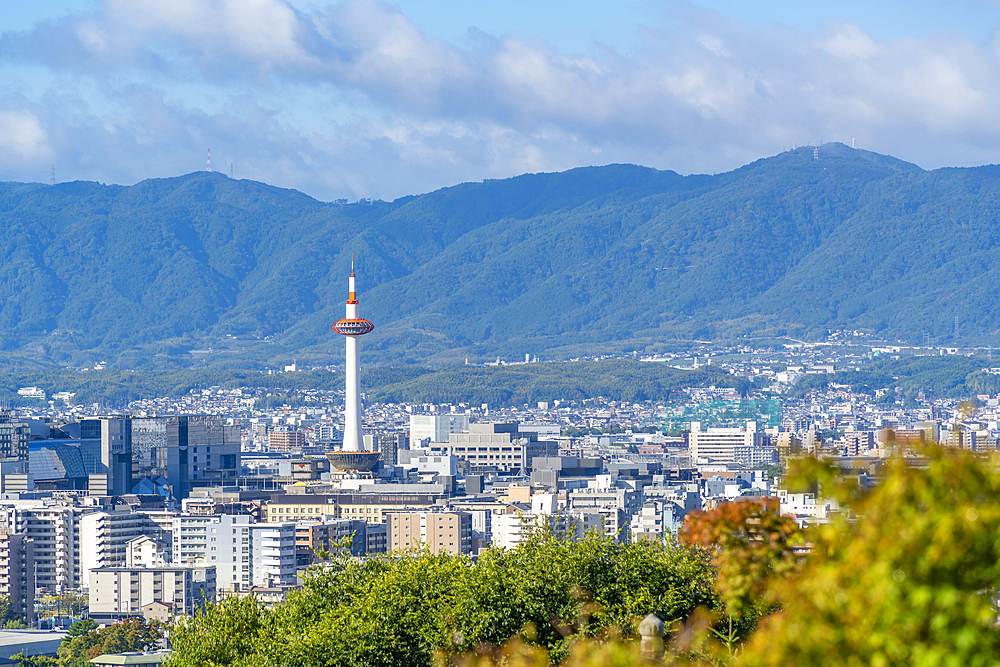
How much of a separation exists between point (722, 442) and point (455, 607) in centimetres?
15621

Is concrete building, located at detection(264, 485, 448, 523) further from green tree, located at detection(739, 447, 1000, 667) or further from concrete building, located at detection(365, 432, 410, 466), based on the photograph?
green tree, located at detection(739, 447, 1000, 667)

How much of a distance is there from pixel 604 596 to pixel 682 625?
142cm

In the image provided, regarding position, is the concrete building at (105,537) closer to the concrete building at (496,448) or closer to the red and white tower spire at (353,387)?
the red and white tower spire at (353,387)

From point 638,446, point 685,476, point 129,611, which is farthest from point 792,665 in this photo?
point 638,446

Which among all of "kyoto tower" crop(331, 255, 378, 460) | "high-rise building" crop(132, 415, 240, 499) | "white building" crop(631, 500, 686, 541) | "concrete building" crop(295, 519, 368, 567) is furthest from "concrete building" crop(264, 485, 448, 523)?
"high-rise building" crop(132, 415, 240, 499)

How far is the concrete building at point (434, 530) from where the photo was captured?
90.2 meters

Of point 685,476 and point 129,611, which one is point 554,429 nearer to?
point 685,476

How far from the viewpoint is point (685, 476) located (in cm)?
14175

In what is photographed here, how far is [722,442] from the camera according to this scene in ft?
585

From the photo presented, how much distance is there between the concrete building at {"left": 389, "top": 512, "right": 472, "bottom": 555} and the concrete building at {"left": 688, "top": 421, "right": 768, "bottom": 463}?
78.1 m

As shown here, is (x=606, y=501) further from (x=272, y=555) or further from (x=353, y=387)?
(x=272, y=555)

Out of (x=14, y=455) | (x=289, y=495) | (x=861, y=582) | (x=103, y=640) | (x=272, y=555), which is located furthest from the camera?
(x=14, y=455)

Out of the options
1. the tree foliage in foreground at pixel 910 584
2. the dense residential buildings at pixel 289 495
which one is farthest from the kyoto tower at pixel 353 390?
the tree foliage in foreground at pixel 910 584

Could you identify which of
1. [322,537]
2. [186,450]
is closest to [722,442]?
[186,450]
